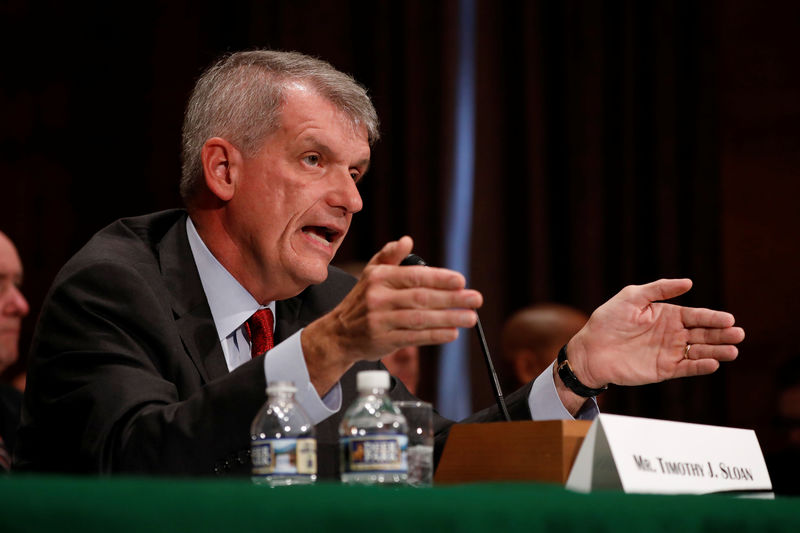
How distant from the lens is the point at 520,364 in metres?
3.88

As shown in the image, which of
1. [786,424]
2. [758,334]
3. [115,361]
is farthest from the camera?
[758,334]

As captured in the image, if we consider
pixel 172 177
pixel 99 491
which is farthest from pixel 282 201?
pixel 172 177

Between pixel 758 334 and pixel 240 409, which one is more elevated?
pixel 240 409

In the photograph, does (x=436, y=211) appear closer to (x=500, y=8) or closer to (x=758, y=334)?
(x=500, y=8)

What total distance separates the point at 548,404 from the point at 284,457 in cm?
77

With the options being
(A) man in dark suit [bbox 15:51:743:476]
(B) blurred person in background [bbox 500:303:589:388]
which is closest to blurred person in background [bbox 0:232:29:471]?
(A) man in dark suit [bbox 15:51:743:476]

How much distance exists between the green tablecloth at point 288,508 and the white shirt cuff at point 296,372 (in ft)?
1.57

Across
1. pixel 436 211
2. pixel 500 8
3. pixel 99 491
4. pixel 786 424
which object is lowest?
pixel 786 424

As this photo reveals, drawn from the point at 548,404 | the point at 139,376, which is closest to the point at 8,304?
the point at 139,376

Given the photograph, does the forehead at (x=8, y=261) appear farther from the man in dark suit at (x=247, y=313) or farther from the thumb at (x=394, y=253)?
the thumb at (x=394, y=253)

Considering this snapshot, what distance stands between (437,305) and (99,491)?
564mm

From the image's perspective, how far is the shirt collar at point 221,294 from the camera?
1.90 meters

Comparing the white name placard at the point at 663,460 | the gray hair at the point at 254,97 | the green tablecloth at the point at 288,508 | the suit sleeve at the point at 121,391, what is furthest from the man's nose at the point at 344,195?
the green tablecloth at the point at 288,508

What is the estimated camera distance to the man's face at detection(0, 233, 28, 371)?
3455mm
